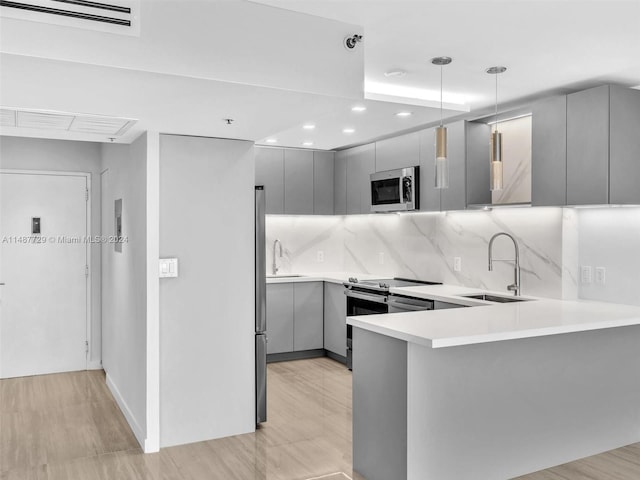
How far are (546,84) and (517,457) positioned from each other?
2435 mm

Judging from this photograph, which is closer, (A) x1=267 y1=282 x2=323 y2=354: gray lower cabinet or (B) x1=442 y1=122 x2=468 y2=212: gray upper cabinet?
(B) x1=442 y1=122 x2=468 y2=212: gray upper cabinet

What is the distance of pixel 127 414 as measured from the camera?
13.4 feet

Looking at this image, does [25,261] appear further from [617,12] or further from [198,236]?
[617,12]

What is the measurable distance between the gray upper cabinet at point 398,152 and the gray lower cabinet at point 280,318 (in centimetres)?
161

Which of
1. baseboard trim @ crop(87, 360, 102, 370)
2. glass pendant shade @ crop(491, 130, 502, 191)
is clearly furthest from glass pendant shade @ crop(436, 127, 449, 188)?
baseboard trim @ crop(87, 360, 102, 370)

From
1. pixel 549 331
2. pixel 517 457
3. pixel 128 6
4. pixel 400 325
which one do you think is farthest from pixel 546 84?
pixel 128 6

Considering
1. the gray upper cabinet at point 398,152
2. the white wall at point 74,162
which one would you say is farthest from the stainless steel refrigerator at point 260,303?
the white wall at point 74,162

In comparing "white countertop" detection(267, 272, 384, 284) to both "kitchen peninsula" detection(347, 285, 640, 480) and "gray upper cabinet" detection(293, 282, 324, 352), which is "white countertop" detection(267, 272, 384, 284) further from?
"kitchen peninsula" detection(347, 285, 640, 480)

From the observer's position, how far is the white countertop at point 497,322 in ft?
8.75

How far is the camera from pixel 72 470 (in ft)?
10.6

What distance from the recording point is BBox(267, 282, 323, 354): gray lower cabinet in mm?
5707

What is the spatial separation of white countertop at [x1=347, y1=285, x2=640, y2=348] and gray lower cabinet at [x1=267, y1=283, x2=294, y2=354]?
260cm

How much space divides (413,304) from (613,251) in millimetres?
1568

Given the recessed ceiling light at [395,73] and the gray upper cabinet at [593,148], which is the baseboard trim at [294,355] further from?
the recessed ceiling light at [395,73]
